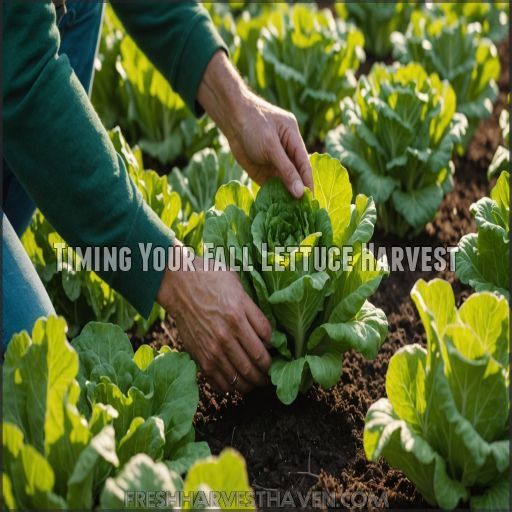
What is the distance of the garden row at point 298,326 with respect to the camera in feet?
7.77

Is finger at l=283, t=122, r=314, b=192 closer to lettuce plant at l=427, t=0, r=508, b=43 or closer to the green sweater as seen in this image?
the green sweater

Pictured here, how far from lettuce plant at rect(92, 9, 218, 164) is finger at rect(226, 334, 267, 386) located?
2.19 m

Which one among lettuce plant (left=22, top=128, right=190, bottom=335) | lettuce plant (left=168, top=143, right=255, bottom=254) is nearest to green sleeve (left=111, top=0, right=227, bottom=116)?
lettuce plant (left=22, top=128, right=190, bottom=335)

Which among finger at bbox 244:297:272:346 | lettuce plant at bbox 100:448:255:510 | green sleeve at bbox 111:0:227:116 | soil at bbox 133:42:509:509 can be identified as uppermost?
green sleeve at bbox 111:0:227:116

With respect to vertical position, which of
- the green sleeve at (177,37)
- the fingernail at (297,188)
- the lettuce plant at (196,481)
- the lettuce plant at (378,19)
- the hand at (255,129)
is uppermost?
the green sleeve at (177,37)

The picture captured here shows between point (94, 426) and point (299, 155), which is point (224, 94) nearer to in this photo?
point (299, 155)

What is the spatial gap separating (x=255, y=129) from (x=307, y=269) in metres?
0.68

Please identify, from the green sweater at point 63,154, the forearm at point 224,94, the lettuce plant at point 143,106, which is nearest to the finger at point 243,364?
the green sweater at point 63,154

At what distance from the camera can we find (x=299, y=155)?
3217 millimetres

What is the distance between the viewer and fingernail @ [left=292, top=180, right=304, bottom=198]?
3.09 metres

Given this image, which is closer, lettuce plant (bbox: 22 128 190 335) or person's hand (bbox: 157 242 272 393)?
person's hand (bbox: 157 242 272 393)

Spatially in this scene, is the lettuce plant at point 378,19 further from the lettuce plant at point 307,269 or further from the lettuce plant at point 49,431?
the lettuce plant at point 49,431

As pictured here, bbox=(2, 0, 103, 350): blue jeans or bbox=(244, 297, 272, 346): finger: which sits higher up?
bbox=(2, 0, 103, 350): blue jeans

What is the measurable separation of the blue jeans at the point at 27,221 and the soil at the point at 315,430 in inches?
30.3
